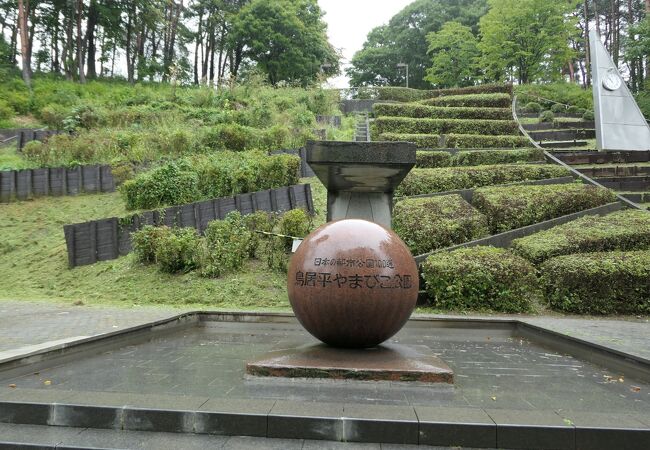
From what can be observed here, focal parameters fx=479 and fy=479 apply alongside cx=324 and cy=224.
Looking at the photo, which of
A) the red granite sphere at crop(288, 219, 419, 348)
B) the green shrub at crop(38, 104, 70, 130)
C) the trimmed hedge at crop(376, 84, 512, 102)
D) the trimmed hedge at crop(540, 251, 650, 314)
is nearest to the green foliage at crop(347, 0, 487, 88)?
the trimmed hedge at crop(376, 84, 512, 102)

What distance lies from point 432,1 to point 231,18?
22488mm

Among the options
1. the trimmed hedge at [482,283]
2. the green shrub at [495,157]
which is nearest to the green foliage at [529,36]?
the green shrub at [495,157]

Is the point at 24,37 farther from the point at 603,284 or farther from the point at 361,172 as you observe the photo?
the point at 603,284

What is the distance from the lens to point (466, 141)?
19562mm

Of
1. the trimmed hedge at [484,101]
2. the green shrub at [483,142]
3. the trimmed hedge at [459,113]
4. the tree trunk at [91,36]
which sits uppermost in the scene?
the tree trunk at [91,36]

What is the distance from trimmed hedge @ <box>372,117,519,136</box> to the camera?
21188 mm

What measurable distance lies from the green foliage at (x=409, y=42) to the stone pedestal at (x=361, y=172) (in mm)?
42809

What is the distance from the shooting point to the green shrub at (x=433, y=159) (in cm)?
1717

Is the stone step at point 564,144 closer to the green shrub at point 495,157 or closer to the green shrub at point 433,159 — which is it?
the green shrub at point 495,157

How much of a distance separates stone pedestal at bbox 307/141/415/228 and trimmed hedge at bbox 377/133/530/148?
34.6 ft

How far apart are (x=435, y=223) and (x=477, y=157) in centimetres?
768

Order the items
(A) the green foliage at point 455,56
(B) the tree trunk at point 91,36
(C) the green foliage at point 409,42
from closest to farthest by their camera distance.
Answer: (B) the tree trunk at point 91,36 → (A) the green foliage at point 455,56 → (C) the green foliage at point 409,42

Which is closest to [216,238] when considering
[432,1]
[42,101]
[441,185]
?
[441,185]

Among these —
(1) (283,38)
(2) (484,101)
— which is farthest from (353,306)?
(1) (283,38)
